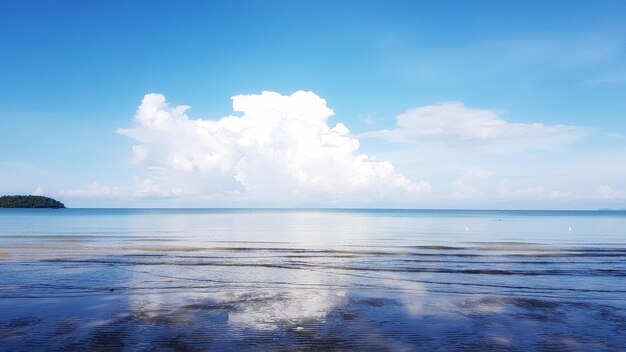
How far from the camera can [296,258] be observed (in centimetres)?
3053

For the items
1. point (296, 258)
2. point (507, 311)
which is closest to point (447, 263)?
point (296, 258)

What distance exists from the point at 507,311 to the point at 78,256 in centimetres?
2693

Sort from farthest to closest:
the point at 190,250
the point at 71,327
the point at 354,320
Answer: the point at 190,250 → the point at 354,320 → the point at 71,327

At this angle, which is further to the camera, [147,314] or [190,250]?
[190,250]

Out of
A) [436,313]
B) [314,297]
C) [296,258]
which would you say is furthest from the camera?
[296,258]

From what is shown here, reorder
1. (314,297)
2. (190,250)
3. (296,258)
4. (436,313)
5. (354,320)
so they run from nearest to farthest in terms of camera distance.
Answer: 1. (354,320)
2. (436,313)
3. (314,297)
4. (296,258)
5. (190,250)

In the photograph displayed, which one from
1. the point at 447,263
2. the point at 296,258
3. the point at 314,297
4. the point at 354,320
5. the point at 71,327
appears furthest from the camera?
the point at 296,258

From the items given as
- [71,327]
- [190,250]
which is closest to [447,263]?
[190,250]

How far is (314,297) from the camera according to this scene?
17812mm

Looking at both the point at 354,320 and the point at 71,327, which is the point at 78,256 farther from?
the point at 354,320

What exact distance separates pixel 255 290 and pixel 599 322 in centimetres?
1258

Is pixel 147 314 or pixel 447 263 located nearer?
pixel 147 314

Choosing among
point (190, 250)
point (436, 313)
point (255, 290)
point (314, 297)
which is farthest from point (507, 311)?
point (190, 250)

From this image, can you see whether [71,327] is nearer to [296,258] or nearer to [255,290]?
[255,290]
